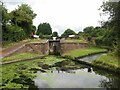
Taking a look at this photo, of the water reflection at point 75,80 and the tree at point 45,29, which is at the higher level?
the tree at point 45,29

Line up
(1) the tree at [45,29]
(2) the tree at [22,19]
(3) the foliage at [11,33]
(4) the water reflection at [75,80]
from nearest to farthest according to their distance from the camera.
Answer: (4) the water reflection at [75,80], (3) the foliage at [11,33], (2) the tree at [22,19], (1) the tree at [45,29]

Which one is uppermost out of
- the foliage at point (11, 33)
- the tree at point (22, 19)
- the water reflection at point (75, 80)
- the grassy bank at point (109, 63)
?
the tree at point (22, 19)

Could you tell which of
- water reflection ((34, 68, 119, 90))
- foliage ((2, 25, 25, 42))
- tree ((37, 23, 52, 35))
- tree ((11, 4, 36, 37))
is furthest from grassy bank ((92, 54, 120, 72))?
tree ((37, 23, 52, 35))

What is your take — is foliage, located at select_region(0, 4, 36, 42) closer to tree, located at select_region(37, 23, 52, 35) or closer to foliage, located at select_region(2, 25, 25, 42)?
foliage, located at select_region(2, 25, 25, 42)

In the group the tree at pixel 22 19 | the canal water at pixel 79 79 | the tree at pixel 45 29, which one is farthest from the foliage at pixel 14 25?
the tree at pixel 45 29

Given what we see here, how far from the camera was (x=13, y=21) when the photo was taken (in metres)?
52.1

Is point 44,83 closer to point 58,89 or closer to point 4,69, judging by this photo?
point 58,89

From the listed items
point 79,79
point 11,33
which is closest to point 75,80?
point 79,79

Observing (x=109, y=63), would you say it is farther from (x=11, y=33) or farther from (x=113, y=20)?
(x=11, y=33)

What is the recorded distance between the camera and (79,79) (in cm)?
2592

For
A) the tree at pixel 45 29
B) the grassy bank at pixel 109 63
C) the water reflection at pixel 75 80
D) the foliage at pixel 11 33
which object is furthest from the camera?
the tree at pixel 45 29

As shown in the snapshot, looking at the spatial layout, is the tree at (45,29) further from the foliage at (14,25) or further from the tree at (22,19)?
the foliage at (14,25)

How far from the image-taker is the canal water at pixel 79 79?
2305 cm

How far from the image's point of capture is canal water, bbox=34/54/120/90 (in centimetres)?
2305
